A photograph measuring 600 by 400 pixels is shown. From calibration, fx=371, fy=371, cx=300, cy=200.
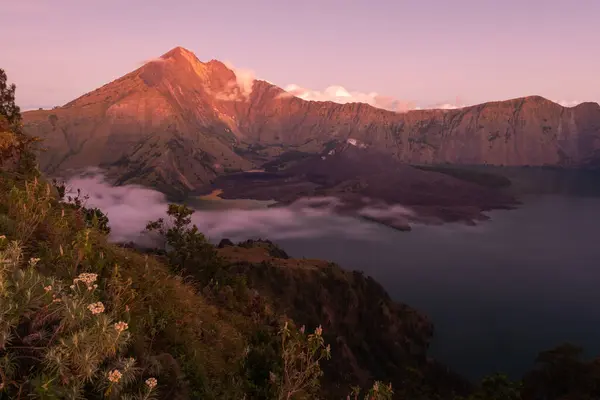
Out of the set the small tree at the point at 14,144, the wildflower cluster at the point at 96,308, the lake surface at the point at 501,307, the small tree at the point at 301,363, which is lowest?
the lake surface at the point at 501,307

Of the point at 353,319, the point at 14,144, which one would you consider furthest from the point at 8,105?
the point at 353,319

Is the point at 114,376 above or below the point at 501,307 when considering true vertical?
above

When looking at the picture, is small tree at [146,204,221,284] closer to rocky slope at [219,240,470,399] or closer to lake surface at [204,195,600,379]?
rocky slope at [219,240,470,399]

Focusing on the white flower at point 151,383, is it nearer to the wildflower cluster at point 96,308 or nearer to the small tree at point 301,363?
the wildflower cluster at point 96,308

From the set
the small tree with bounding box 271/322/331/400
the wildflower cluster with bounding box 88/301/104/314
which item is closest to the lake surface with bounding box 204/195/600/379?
the small tree with bounding box 271/322/331/400

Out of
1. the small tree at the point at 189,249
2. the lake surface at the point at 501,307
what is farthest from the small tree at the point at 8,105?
the lake surface at the point at 501,307

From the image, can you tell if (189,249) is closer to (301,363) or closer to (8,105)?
(8,105)

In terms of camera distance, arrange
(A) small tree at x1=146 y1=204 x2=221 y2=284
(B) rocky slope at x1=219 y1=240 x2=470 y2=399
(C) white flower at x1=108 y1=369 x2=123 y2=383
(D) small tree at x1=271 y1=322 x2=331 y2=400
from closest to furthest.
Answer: (C) white flower at x1=108 y1=369 x2=123 y2=383 → (D) small tree at x1=271 y1=322 x2=331 y2=400 → (A) small tree at x1=146 y1=204 x2=221 y2=284 → (B) rocky slope at x1=219 y1=240 x2=470 y2=399

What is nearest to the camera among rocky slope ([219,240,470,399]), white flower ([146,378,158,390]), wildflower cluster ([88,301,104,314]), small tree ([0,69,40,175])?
white flower ([146,378,158,390])

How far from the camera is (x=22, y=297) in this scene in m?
5.03

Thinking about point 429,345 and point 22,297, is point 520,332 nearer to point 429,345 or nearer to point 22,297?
point 429,345

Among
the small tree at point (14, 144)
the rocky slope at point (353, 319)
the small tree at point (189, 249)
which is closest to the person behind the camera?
the small tree at point (14, 144)

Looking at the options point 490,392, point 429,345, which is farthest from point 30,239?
point 429,345

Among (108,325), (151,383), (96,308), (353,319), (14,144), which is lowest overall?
(353,319)
